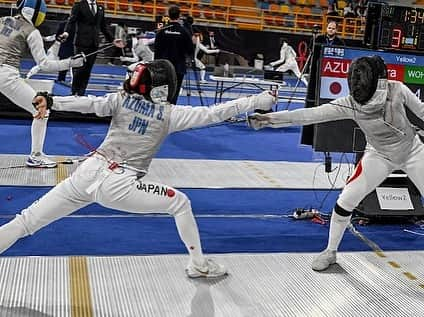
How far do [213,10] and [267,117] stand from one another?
57.1ft

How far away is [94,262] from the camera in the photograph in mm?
3486

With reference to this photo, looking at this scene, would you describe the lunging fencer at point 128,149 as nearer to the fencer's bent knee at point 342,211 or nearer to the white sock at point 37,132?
the fencer's bent knee at point 342,211

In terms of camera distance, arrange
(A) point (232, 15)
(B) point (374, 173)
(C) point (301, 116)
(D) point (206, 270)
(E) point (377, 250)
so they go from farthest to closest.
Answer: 1. (A) point (232, 15)
2. (E) point (377, 250)
3. (B) point (374, 173)
4. (C) point (301, 116)
5. (D) point (206, 270)

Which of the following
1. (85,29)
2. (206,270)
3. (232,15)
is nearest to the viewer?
(206,270)

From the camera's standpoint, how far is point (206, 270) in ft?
11.0

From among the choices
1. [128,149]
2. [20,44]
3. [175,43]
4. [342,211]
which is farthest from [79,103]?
[175,43]

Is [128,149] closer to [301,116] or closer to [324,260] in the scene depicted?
[301,116]

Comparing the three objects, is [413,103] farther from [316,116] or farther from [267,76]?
[267,76]

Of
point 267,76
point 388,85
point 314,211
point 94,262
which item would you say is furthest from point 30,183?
point 267,76

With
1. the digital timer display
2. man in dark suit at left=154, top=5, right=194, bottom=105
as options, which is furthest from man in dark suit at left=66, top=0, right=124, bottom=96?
the digital timer display

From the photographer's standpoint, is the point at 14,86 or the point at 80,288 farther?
the point at 14,86

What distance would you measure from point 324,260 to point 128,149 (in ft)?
4.55

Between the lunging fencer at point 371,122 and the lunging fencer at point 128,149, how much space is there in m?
0.48

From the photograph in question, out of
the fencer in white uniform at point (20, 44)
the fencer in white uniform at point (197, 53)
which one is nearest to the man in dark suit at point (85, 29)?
the fencer in white uniform at point (20, 44)
